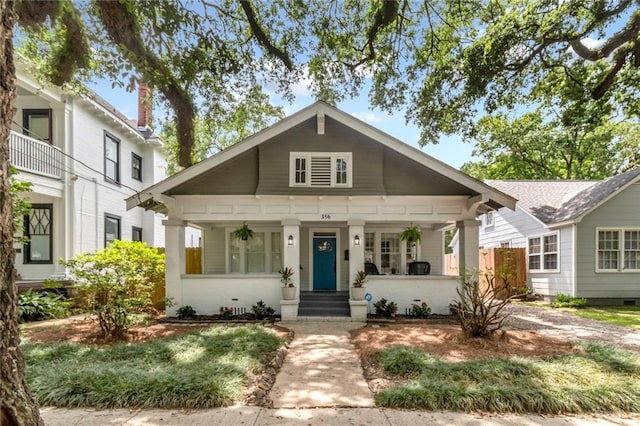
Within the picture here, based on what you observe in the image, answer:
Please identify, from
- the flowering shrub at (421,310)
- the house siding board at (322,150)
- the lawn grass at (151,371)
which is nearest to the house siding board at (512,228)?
the flowering shrub at (421,310)

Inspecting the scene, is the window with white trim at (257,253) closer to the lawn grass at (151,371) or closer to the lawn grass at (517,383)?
the lawn grass at (151,371)

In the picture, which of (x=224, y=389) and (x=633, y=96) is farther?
(x=633, y=96)

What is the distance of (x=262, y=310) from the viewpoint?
9.68 meters

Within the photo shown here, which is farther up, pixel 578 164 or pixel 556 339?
pixel 578 164

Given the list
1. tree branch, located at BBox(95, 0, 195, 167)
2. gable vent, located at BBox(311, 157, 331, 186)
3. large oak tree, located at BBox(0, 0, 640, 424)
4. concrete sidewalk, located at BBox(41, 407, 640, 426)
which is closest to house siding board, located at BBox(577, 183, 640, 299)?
large oak tree, located at BBox(0, 0, 640, 424)

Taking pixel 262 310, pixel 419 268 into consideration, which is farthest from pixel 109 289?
pixel 419 268

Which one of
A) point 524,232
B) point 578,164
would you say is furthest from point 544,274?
point 578,164

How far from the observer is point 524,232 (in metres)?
16.0

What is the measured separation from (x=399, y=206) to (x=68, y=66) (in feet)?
33.6

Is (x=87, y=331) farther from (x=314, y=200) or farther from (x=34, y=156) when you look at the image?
(x=34, y=156)

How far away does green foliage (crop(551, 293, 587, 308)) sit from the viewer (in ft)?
41.3

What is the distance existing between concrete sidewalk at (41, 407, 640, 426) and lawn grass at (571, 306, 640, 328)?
756 centimetres

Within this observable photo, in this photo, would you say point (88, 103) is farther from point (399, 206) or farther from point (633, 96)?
point (633, 96)

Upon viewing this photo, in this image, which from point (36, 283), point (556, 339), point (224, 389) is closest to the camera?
point (224, 389)
